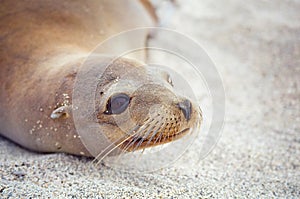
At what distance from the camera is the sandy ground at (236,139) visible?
2020 mm

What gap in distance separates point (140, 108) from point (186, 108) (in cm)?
21

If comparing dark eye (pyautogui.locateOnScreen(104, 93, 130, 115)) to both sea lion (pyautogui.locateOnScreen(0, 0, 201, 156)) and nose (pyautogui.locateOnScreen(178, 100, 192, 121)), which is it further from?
nose (pyautogui.locateOnScreen(178, 100, 192, 121))

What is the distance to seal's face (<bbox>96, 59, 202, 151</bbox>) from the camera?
1957mm

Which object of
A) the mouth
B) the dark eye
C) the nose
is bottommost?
the mouth

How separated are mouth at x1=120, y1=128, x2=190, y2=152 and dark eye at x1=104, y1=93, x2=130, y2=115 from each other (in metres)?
0.15

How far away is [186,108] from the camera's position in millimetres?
1968

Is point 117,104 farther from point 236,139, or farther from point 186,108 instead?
point 236,139

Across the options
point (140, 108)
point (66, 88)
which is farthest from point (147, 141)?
point (66, 88)

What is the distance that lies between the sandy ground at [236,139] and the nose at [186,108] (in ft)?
1.16

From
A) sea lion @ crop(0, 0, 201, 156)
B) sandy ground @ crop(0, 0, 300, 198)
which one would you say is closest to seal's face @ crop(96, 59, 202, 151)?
sea lion @ crop(0, 0, 201, 156)

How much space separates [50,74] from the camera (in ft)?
7.65

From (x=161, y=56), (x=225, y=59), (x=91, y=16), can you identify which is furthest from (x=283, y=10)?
(x=91, y=16)

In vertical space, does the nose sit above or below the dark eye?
above

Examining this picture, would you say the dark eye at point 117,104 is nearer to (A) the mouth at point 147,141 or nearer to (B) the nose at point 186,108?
(A) the mouth at point 147,141
